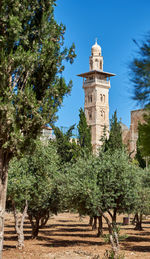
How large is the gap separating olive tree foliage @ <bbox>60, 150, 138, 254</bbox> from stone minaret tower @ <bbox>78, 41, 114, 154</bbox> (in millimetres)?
54665

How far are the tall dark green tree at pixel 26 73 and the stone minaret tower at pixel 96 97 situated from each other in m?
63.1

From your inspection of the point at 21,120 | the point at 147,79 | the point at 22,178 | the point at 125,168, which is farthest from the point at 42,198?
the point at 147,79

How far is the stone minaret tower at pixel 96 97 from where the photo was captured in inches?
3051

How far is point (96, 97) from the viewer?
78.1 meters

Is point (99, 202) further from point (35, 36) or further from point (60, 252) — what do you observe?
point (35, 36)

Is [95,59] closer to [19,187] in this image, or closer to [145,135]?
[19,187]

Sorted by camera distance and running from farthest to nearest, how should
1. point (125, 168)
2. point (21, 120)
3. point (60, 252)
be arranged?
point (125, 168) → point (60, 252) → point (21, 120)

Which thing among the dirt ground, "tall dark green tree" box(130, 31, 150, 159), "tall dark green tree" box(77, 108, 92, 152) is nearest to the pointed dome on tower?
"tall dark green tree" box(77, 108, 92, 152)

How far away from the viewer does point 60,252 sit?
60.6 ft

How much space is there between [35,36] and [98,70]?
67666 millimetres

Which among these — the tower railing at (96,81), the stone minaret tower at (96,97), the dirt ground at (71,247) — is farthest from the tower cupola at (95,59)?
the dirt ground at (71,247)

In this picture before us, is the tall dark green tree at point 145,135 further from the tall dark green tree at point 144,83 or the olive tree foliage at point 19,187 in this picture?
the olive tree foliage at point 19,187

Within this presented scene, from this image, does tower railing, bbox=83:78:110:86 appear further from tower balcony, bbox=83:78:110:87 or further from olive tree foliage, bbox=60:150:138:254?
olive tree foliage, bbox=60:150:138:254

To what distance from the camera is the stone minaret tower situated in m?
77.5
